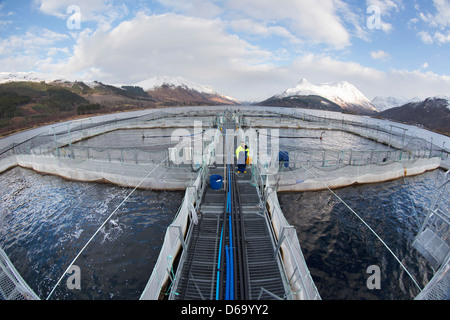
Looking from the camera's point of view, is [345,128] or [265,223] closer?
[265,223]

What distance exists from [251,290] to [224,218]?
3.41 metres

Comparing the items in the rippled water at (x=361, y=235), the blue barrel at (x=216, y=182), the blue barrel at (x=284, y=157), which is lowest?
the rippled water at (x=361, y=235)

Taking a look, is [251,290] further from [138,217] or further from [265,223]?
[138,217]

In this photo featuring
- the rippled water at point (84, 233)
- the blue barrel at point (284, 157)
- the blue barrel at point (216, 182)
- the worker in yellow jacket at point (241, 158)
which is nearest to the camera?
the rippled water at point (84, 233)

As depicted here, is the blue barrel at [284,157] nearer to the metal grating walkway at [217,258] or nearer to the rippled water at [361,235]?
the rippled water at [361,235]

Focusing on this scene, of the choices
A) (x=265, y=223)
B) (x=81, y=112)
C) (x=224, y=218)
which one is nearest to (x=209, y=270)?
(x=224, y=218)

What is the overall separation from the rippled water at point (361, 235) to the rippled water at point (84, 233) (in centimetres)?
818

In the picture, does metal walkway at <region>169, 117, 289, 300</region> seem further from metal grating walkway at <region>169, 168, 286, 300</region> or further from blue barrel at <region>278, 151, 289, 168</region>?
blue barrel at <region>278, 151, 289, 168</region>

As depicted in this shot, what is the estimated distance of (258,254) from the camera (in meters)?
8.25

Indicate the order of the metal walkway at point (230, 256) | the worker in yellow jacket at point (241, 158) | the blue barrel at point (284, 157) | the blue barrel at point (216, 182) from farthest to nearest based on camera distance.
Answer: the blue barrel at point (284, 157) → the worker in yellow jacket at point (241, 158) → the blue barrel at point (216, 182) → the metal walkway at point (230, 256)

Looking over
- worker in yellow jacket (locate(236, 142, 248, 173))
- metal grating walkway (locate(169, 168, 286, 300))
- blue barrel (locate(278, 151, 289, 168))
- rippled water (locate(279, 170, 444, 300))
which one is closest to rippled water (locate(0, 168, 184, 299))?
metal grating walkway (locate(169, 168, 286, 300))

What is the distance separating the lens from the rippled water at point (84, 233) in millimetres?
9039

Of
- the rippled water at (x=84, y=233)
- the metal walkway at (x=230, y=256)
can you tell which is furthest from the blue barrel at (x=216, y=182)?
the rippled water at (x=84, y=233)
